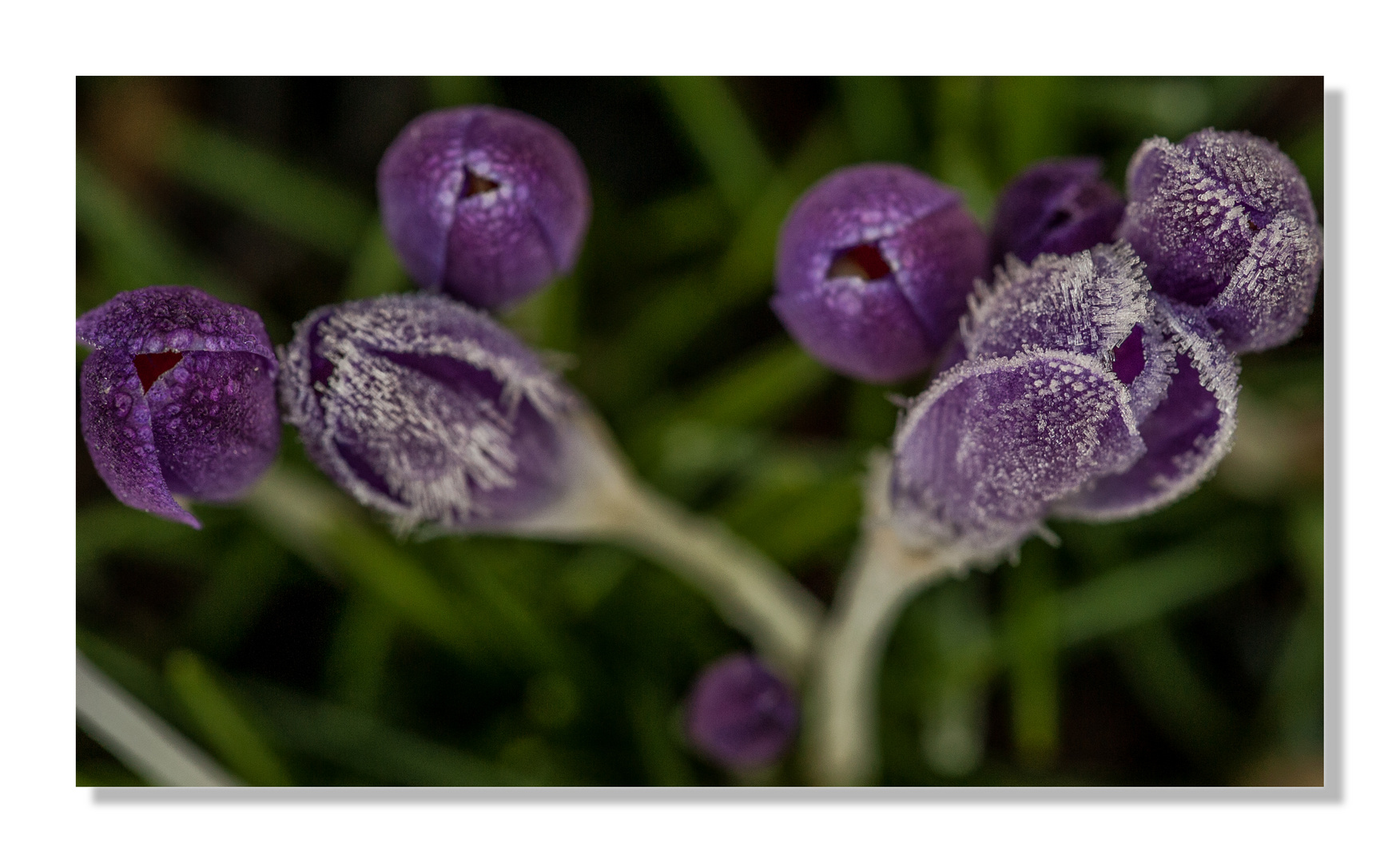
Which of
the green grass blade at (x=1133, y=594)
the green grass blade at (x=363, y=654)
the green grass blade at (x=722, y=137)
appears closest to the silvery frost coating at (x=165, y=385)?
the green grass blade at (x=363, y=654)

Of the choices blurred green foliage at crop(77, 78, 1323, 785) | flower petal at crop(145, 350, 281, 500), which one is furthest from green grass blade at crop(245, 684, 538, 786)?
flower petal at crop(145, 350, 281, 500)

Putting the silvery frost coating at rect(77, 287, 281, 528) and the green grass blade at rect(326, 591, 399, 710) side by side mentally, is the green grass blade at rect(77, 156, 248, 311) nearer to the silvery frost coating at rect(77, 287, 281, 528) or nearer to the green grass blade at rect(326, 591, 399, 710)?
the green grass blade at rect(326, 591, 399, 710)

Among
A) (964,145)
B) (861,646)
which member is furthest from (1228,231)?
(964,145)

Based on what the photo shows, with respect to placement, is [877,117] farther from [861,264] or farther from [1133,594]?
[861,264]
